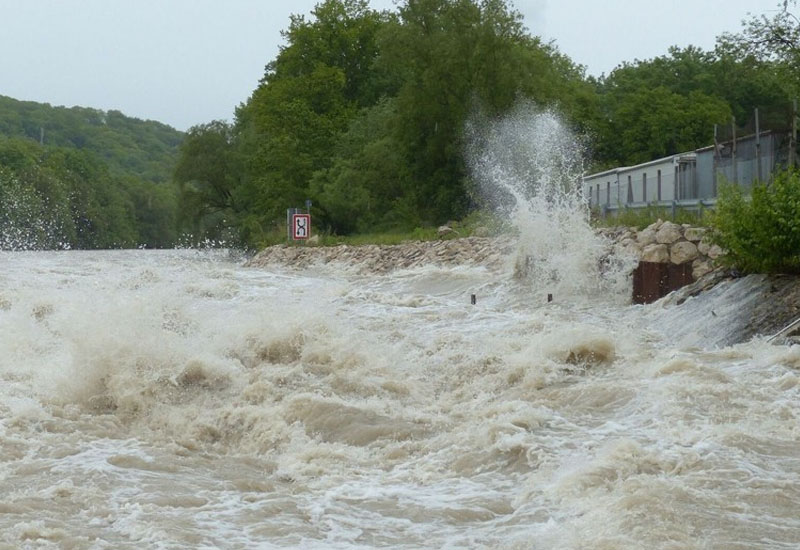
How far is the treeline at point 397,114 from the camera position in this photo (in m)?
45.7

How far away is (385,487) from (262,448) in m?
1.74

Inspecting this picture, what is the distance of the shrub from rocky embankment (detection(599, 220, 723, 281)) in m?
1.04

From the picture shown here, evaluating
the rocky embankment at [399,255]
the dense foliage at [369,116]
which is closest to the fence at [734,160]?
the rocky embankment at [399,255]

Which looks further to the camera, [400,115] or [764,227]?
[400,115]

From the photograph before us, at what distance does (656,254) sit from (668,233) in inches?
30.4

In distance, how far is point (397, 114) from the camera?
47.6 metres

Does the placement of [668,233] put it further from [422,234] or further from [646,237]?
[422,234]

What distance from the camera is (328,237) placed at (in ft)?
160

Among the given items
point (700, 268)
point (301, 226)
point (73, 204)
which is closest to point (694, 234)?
point (700, 268)

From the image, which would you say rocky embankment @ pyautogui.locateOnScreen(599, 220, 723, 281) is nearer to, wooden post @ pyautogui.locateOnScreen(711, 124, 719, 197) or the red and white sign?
A: wooden post @ pyautogui.locateOnScreen(711, 124, 719, 197)

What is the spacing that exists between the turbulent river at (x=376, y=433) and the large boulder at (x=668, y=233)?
3.97 meters

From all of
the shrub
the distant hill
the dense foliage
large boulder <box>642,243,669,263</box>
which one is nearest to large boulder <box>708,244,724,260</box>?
large boulder <box>642,243,669,263</box>

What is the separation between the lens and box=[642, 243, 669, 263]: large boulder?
18875 millimetres

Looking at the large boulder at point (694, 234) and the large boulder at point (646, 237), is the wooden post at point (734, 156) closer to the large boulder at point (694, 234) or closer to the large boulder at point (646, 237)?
the large boulder at point (646, 237)
